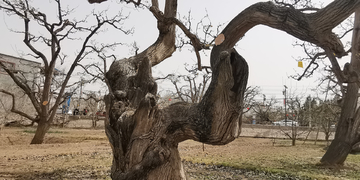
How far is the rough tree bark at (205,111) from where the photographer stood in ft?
7.38

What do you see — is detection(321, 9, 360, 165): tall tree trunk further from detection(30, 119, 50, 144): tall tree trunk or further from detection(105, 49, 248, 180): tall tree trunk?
detection(30, 119, 50, 144): tall tree trunk

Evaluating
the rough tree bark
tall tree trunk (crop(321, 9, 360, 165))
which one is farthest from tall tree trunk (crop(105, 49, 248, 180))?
tall tree trunk (crop(321, 9, 360, 165))

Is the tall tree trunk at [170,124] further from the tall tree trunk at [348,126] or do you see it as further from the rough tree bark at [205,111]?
the tall tree trunk at [348,126]

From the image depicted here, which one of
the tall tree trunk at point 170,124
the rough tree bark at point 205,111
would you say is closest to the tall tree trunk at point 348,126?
the rough tree bark at point 205,111

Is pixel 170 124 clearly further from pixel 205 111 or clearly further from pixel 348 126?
pixel 348 126

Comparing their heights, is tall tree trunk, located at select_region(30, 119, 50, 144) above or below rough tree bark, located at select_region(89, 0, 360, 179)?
below

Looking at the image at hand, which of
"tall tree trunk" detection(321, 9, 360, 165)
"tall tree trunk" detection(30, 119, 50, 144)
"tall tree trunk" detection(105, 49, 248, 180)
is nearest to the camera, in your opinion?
"tall tree trunk" detection(105, 49, 248, 180)

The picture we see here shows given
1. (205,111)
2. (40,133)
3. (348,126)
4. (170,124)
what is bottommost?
(40,133)

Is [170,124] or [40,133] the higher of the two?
→ [170,124]

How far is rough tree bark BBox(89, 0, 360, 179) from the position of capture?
88.6 inches

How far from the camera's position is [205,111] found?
238 centimetres

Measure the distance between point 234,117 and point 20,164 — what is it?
5.23m

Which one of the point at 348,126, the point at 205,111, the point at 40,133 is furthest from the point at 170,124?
the point at 40,133

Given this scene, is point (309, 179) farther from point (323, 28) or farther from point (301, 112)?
point (301, 112)
